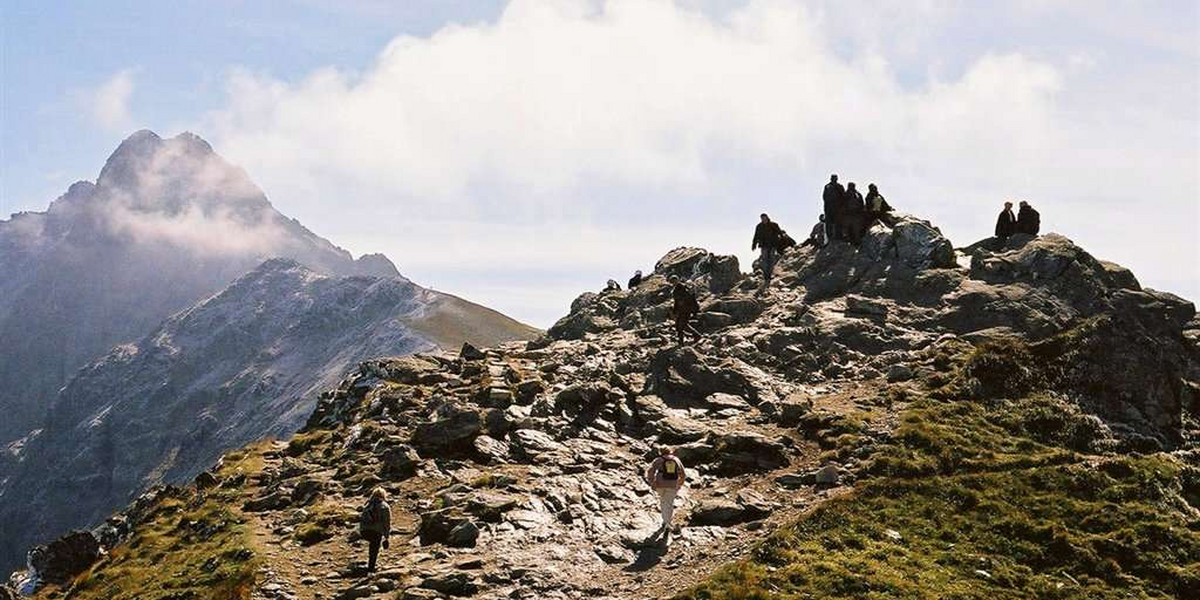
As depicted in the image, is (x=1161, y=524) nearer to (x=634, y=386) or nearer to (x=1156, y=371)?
(x=1156, y=371)

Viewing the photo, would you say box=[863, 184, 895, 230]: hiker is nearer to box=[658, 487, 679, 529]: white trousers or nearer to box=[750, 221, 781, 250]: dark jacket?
box=[750, 221, 781, 250]: dark jacket

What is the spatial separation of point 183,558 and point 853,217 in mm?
42966

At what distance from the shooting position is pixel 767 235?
2222 inches

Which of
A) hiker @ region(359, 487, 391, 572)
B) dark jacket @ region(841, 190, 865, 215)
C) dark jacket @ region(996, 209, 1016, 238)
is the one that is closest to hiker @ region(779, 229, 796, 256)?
dark jacket @ region(841, 190, 865, 215)

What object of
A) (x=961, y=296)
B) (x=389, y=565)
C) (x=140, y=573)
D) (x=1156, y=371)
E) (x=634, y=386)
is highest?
(x=961, y=296)

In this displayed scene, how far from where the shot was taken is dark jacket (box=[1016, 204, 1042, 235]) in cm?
5341

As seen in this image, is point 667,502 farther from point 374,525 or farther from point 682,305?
point 682,305

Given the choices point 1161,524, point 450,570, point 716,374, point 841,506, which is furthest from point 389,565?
point 1161,524

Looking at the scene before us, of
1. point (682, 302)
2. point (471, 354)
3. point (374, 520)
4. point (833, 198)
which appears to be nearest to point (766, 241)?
point (833, 198)

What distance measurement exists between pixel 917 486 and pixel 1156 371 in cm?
1518

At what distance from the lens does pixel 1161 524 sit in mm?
27875

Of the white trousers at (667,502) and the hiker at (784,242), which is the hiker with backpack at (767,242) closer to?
the hiker at (784,242)

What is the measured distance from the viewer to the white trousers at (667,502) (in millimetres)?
28141

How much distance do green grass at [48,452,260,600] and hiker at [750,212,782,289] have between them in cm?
3293
